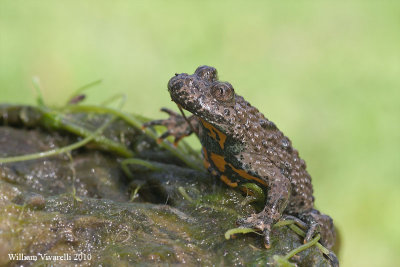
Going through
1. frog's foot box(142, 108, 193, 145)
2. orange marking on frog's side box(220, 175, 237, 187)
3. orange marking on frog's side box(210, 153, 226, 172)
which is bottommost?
orange marking on frog's side box(220, 175, 237, 187)

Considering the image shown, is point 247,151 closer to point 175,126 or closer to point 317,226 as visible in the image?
point 317,226

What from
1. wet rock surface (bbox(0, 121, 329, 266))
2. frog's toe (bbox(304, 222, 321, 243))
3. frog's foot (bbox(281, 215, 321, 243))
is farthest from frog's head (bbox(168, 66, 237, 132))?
frog's toe (bbox(304, 222, 321, 243))

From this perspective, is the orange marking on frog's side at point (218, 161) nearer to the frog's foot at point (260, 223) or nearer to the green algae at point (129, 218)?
the green algae at point (129, 218)

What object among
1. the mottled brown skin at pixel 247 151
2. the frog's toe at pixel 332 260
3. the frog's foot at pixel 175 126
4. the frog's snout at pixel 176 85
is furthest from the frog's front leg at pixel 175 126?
the frog's toe at pixel 332 260

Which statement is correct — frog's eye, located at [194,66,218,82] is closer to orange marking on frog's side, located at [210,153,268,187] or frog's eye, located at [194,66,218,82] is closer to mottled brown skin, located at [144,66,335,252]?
mottled brown skin, located at [144,66,335,252]

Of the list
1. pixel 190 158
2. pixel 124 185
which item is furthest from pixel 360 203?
pixel 124 185

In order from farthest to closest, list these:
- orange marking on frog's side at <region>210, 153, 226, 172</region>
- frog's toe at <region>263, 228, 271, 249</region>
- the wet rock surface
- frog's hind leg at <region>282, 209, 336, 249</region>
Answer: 1. orange marking on frog's side at <region>210, 153, 226, 172</region>
2. frog's hind leg at <region>282, 209, 336, 249</region>
3. frog's toe at <region>263, 228, 271, 249</region>
4. the wet rock surface

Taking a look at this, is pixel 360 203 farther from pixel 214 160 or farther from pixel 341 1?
pixel 341 1
